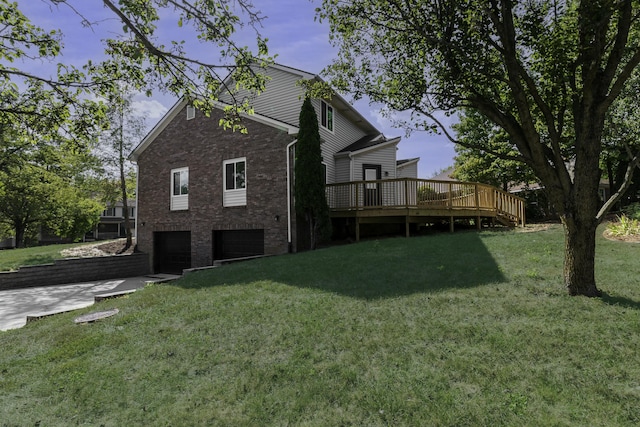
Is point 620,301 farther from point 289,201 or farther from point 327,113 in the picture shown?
point 327,113

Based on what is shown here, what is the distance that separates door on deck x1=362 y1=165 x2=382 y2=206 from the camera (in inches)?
525

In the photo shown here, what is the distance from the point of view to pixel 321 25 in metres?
7.05

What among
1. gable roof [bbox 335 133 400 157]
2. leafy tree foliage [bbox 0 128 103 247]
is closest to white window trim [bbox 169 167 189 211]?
gable roof [bbox 335 133 400 157]

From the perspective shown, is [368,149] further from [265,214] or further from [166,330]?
[166,330]

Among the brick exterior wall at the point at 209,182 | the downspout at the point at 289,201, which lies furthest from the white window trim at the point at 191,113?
the downspout at the point at 289,201

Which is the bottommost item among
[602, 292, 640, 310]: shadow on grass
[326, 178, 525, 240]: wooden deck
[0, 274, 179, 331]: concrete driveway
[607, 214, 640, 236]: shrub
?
[0, 274, 179, 331]: concrete driveway

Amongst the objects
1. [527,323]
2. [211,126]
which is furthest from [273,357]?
[211,126]

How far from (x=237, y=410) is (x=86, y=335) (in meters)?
3.56

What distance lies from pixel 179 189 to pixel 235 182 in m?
3.39

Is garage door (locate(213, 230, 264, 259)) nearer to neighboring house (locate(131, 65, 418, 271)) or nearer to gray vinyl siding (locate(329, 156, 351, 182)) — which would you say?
neighboring house (locate(131, 65, 418, 271))

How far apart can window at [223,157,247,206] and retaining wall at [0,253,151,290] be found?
5589 mm

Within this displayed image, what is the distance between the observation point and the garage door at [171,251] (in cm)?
1553

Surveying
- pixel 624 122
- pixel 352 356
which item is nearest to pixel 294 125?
A: pixel 352 356

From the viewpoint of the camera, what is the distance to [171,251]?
1606 centimetres
